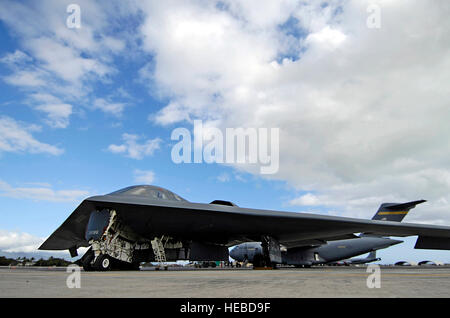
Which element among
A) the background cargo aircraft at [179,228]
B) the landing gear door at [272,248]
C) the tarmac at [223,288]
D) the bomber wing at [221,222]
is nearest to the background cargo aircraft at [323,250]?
the background cargo aircraft at [179,228]

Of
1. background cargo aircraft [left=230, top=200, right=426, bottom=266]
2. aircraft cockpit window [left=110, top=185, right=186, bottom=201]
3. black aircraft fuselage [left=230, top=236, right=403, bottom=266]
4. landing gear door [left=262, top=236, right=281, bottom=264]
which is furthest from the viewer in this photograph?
black aircraft fuselage [left=230, top=236, right=403, bottom=266]

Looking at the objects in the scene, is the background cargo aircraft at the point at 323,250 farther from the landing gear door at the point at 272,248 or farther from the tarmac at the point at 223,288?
the tarmac at the point at 223,288

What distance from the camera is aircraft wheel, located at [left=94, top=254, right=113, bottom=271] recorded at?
13719 mm

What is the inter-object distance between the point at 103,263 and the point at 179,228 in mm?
5820

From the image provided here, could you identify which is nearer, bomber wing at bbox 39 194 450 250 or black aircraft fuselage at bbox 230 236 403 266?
bomber wing at bbox 39 194 450 250

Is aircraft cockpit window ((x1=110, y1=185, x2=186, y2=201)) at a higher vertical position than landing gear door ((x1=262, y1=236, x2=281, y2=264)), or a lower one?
higher

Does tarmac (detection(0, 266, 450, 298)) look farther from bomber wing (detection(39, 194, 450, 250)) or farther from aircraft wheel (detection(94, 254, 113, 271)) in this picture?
bomber wing (detection(39, 194, 450, 250))

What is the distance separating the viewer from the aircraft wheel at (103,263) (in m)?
13.7

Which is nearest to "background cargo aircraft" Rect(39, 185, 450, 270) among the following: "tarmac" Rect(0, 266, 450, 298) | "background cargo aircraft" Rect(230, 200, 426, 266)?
"tarmac" Rect(0, 266, 450, 298)

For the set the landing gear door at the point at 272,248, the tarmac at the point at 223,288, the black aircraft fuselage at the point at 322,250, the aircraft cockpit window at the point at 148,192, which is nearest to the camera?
the tarmac at the point at 223,288
